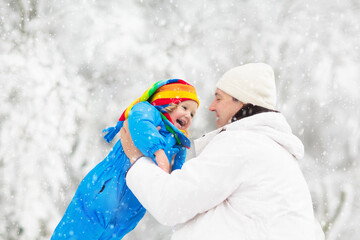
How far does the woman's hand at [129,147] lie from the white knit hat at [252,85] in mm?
563

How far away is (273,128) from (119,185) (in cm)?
105

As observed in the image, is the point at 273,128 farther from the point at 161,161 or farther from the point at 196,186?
the point at 161,161

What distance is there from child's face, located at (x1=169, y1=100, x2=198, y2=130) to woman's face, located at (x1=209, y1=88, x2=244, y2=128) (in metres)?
0.52

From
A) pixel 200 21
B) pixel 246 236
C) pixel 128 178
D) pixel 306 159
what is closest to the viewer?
pixel 246 236

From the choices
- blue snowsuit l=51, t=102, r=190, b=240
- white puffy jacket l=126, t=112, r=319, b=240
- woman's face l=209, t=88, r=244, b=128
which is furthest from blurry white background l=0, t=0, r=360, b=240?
white puffy jacket l=126, t=112, r=319, b=240

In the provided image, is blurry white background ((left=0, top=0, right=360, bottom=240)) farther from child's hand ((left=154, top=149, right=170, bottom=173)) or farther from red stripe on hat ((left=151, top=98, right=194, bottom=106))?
child's hand ((left=154, top=149, right=170, bottom=173))

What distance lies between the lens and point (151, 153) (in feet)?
6.23

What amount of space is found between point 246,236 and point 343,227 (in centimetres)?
677

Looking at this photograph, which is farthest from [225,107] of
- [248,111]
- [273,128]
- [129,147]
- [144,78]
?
[144,78]

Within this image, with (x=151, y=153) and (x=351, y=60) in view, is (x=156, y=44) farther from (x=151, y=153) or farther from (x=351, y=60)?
(x=151, y=153)

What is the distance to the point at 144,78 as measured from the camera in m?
8.10

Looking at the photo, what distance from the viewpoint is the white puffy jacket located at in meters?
1.42

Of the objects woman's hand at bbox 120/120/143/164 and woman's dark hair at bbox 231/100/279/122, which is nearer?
woman's dark hair at bbox 231/100/279/122

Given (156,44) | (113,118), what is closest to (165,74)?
(156,44)
